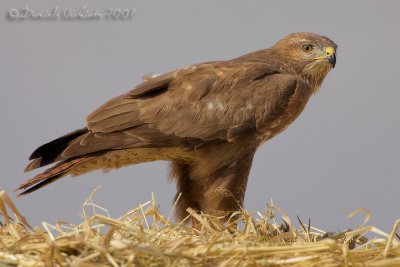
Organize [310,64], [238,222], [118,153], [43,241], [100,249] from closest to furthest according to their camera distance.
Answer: [100,249] < [43,241] < [238,222] < [118,153] < [310,64]

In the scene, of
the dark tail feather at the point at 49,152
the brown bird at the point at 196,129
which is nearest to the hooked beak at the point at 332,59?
the brown bird at the point at 196,129

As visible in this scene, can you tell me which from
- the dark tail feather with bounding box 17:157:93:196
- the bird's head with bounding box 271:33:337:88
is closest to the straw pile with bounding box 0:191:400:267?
the dark tail feather with bounding box 17:157:93:196

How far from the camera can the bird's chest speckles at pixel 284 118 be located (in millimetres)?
6621

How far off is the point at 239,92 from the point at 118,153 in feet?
4.05

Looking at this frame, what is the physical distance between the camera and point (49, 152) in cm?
634

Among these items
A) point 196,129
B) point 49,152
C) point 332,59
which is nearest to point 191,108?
point 196,129

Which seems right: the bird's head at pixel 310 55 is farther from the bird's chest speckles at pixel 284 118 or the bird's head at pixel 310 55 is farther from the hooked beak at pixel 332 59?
the bird's chest speckles at pixel 284 118

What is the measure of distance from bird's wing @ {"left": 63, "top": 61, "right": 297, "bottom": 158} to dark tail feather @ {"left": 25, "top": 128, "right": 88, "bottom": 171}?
164 mm

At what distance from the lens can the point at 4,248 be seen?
3.96 metres

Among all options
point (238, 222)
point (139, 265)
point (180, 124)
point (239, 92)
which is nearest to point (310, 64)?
point (239, 92)

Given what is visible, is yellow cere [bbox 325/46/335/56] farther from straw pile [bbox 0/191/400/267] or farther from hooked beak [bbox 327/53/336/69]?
straw pile [bbox 0/191/400/267]

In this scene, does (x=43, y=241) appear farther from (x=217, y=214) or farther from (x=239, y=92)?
(x=239, y=92)

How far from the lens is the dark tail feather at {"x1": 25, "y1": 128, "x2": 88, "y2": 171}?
624cm

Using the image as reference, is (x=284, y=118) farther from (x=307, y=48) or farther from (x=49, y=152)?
(x=49, y=152)
